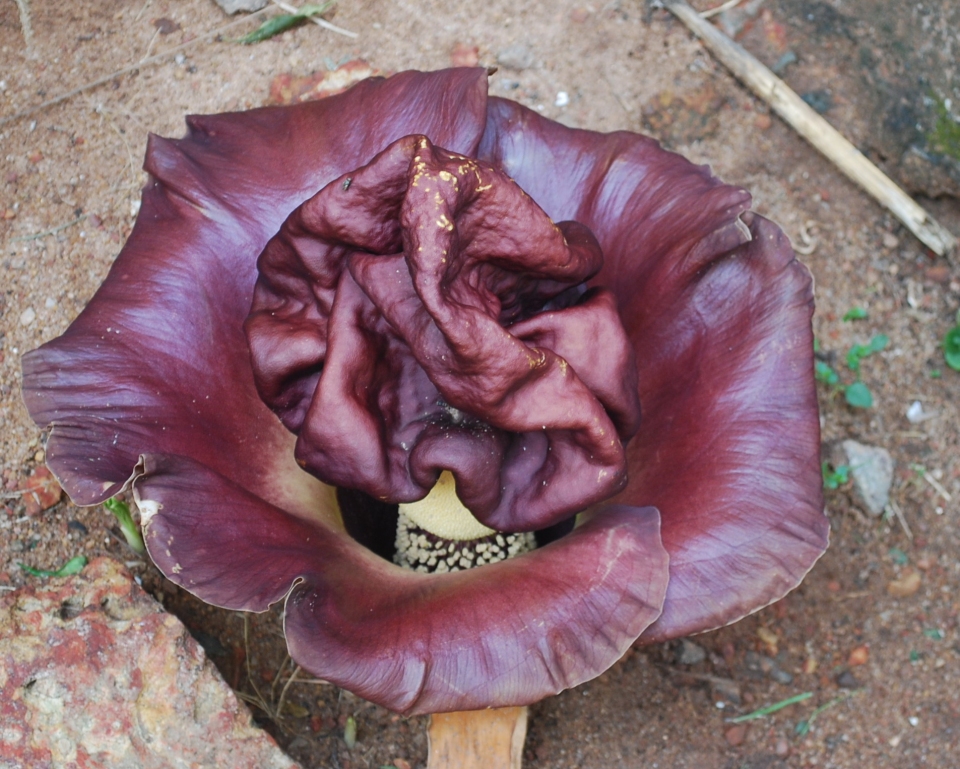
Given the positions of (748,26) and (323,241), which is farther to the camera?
(748,26)

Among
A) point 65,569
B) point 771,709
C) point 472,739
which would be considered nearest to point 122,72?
point 65,569

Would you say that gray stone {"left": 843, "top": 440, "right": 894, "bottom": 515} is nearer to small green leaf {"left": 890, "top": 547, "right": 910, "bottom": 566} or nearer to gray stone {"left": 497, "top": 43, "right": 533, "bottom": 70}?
small green leaf {"left": 890, "top": 547, "right": 910, "bottom": 566}

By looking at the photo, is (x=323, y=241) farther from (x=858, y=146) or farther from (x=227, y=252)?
(x=858, y=146)

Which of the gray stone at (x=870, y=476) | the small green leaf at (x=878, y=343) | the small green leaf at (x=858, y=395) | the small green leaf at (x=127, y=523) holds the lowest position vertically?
the gray stone at (x=870, y=476)

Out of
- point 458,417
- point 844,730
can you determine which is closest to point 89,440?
point 458,417

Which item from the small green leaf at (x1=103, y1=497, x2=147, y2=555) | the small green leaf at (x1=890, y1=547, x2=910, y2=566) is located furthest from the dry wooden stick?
the small green leaf at (x1=103, y1=497, x2=147, y2=555)

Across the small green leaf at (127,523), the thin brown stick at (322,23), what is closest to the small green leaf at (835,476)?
the small green leaf at (127,523)

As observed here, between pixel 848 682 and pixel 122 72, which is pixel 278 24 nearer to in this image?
pixel 122 72

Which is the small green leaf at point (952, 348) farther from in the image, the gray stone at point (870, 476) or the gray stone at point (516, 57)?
the gray stone at point (516, 57)
